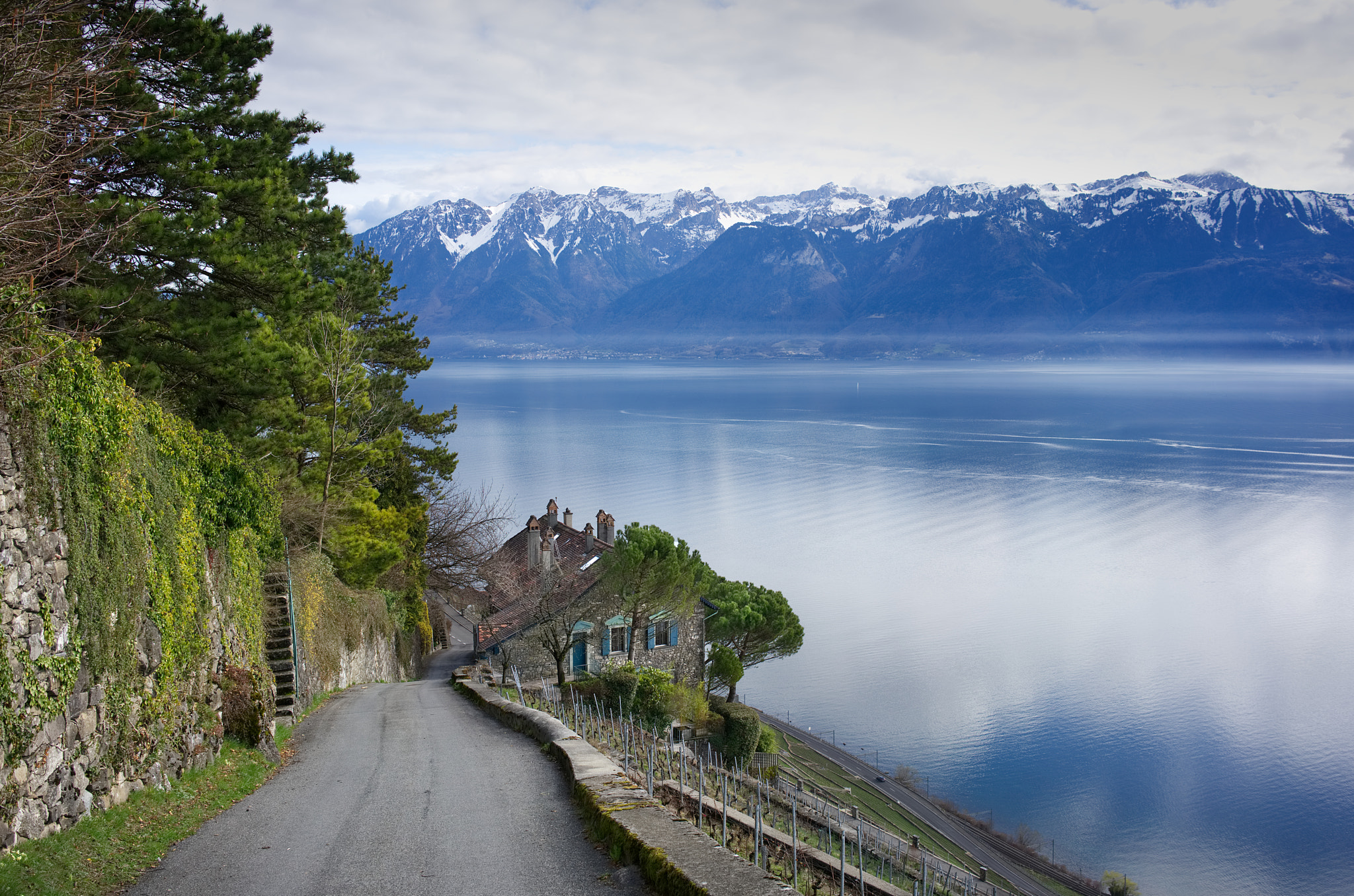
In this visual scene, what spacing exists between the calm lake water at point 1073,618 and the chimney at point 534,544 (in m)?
15.1

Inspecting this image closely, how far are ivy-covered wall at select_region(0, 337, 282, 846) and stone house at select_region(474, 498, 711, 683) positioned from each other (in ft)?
65.8

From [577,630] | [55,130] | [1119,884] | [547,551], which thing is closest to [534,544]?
[547,551]

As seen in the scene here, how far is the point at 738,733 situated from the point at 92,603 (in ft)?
86.9

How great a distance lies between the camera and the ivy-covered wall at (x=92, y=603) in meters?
7.18

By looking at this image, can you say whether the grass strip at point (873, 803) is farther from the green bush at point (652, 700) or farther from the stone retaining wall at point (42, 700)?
the stone retaining wall at point (42, 700)

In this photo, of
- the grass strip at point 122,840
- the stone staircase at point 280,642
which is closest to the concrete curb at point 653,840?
the grass strip at point 122,840

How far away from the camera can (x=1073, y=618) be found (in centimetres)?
5553

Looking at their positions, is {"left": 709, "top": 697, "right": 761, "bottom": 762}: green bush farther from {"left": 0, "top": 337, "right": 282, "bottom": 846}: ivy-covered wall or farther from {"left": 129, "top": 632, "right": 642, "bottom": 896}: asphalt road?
{"left": 0, "top": 337, "right": 282, "bottom": 846}: ivy-covered wall

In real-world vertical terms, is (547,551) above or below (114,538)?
below

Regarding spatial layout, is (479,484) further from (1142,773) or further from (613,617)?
(1142,773)

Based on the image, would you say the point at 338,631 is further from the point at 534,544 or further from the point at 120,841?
the point at 534,544

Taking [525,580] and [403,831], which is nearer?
[403,831]

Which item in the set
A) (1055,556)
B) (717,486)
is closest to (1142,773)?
(1055,556)

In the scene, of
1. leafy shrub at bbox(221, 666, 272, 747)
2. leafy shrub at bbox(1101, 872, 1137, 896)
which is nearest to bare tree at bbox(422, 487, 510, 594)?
leafy shrub at bbox(221, 666, 272, 747)
